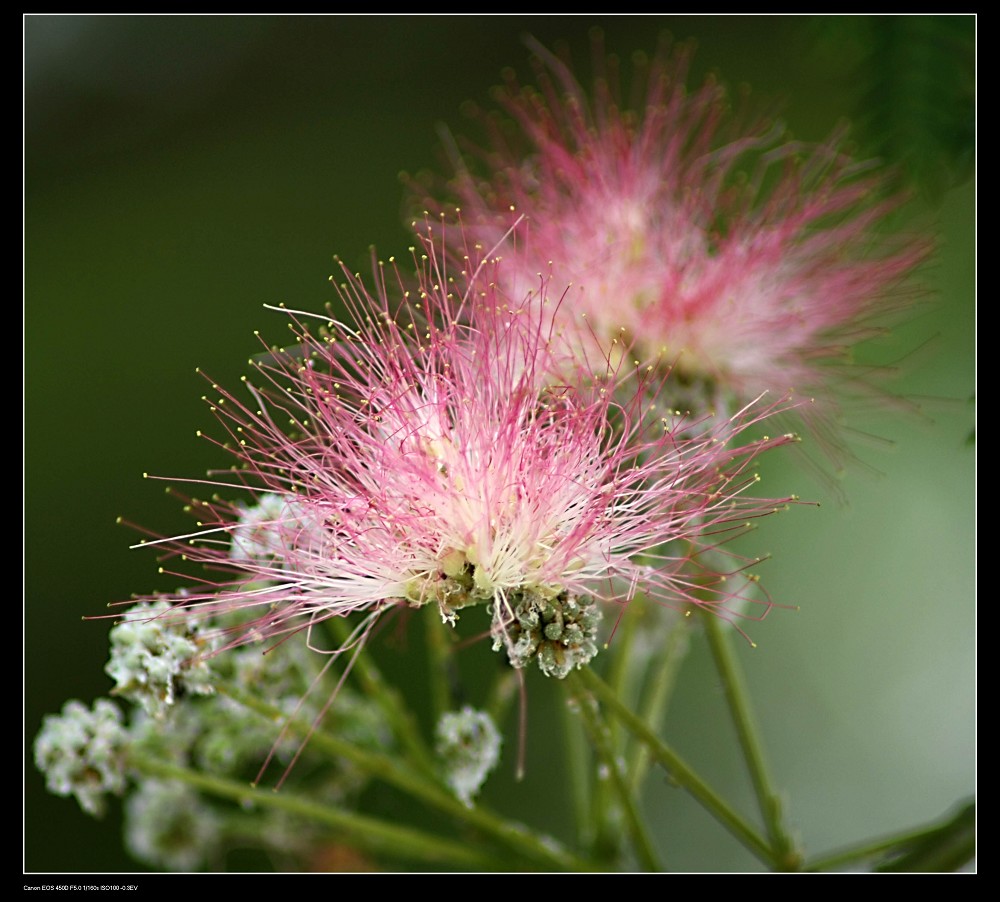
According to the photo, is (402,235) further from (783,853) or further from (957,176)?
(783,853)

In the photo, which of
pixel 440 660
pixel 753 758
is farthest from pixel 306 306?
pixel 753 758

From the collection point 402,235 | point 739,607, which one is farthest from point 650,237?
point 402,235

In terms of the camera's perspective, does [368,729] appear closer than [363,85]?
Yes

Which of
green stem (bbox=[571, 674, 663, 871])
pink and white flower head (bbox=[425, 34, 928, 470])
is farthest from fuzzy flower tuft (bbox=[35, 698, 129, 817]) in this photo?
pink and white flower head (bbox=[425, 34, 928, 470])

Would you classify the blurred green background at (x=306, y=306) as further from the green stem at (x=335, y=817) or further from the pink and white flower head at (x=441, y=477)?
the pink and white flower head at (x=441, y=477)
